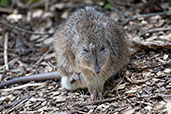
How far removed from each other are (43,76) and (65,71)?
50 cm

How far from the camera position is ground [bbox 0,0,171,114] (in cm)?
426

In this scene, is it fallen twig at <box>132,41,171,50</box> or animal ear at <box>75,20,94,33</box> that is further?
fallen twig at <box>132,41,171,50</box>

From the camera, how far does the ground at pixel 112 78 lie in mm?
4262

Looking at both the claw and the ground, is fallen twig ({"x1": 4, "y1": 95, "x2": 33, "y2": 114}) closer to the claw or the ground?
the ground

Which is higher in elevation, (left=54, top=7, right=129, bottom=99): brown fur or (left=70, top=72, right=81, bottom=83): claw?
(left=54, top=7, right=129, bottom=99): brown fur

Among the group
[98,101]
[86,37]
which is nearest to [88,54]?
[86,37]

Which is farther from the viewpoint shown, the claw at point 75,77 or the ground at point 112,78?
the claw at point 75,77

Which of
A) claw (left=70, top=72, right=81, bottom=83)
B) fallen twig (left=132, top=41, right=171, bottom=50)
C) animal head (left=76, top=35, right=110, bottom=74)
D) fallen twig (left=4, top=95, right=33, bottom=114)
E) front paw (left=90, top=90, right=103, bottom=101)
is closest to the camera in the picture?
animal head (left=76, top=35, right=110, bottom=74)

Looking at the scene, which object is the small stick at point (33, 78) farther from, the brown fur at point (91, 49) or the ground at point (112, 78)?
the brown fur at point (91, 49)

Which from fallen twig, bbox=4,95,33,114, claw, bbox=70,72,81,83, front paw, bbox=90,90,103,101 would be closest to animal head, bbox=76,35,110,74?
front paw, bbox=90,90,103,101

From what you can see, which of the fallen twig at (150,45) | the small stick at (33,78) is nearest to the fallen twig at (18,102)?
the small stick at (33,78)

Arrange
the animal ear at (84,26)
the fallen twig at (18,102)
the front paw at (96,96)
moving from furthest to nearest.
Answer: the fallen twig at (18,102) → the front paw at (96,96) → the animal ear at (84,26)

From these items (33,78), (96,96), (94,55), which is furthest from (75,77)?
(94,55)

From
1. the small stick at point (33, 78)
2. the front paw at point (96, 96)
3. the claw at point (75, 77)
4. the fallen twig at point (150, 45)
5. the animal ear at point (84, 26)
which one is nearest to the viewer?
the animal ear at point (84, 26)
